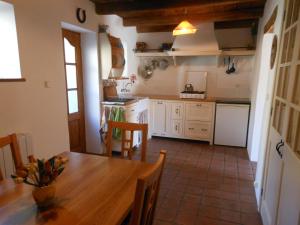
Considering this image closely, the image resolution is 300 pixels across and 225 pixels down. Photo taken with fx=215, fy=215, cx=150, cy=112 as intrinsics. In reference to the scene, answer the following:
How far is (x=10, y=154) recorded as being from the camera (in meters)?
1.93

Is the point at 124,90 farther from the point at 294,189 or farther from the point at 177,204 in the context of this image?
the point at 294,189

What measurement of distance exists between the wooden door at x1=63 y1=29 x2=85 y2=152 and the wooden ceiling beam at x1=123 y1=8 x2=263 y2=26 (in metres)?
1.04

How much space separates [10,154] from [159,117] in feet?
9.30

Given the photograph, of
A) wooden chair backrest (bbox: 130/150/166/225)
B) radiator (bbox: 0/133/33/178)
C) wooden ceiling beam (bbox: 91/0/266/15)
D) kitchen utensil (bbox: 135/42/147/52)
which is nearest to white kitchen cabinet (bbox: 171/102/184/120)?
kitchen utensil (bbox: 135/42/147/52)

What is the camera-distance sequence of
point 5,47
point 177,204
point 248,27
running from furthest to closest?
point 248,27, point 177,204, point 5,47

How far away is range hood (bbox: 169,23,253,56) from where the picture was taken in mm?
3975

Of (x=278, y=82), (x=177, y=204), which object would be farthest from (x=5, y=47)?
(x=278, y=82)

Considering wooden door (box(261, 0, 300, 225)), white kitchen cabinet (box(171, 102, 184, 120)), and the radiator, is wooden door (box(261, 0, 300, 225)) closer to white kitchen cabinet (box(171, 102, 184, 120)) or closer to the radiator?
the radiator

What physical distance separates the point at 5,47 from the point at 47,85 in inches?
21.0

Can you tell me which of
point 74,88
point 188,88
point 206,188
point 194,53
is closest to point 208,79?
point 188,88

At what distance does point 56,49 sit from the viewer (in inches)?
99.9

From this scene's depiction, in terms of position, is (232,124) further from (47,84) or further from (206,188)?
(47,84)

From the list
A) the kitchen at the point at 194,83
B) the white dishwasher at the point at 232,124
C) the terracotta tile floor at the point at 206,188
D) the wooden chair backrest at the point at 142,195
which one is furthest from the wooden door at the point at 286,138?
the kitchen at the point at 194,83

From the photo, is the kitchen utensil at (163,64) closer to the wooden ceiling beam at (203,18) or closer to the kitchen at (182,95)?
the kitchen at (182,95)
